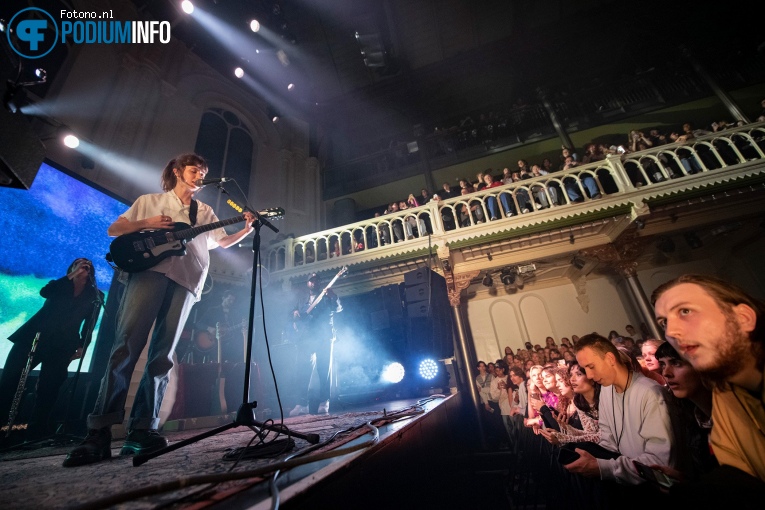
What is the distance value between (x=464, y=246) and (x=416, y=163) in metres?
5.42

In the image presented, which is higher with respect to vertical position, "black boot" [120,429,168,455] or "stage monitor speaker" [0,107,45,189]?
"stage monitor speaker" [0,107,45,189]

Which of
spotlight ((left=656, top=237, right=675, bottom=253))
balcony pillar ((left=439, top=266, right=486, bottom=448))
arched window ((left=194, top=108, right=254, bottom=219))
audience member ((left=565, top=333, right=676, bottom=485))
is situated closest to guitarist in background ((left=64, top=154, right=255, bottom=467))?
audience member ((left=565, top=333, right=676, bottom=485))

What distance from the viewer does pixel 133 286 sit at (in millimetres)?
1937

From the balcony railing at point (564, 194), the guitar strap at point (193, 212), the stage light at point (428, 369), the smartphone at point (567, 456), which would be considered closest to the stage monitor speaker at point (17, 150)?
the guitar strap at point (193, 212)

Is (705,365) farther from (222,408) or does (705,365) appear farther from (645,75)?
(645,75)

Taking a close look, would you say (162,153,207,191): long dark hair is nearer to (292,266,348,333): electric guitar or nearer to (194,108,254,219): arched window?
(292,266,348,333): electric guitar

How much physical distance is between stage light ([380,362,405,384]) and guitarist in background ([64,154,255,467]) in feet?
15.2

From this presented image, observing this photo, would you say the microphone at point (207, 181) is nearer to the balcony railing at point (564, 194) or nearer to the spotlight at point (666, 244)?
the balcony railing at point (564, 194)

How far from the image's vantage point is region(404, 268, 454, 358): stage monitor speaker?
530 centimetres

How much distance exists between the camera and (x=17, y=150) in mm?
1837

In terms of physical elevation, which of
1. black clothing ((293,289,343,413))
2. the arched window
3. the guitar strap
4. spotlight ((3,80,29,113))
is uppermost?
the arched window

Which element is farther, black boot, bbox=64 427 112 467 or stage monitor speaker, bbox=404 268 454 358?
stage monitor speaker, bbox=404 268 454 358

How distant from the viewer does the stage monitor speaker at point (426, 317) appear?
5305 mm

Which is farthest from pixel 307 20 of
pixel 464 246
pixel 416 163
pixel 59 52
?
pixel 464 246
